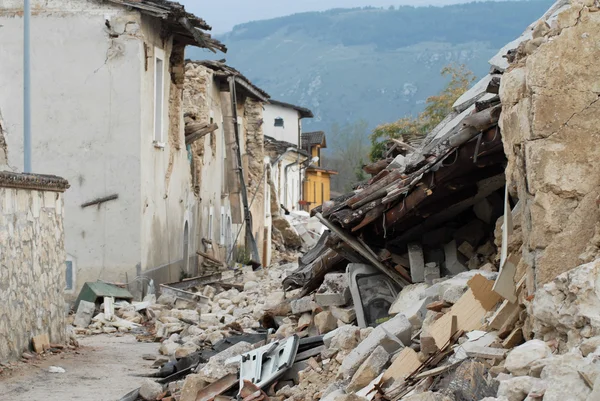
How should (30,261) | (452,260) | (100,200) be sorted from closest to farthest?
(452,260)
(30,261)
(100,200)

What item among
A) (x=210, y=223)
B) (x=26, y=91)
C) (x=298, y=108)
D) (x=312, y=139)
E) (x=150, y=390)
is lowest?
(x=150, y=390)

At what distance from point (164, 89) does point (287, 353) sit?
13829mm

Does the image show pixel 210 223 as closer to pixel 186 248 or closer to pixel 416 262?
pixel 186 248

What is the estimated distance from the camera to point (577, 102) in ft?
19.2

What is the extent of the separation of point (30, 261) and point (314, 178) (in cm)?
5387

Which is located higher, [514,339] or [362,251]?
[362,251]

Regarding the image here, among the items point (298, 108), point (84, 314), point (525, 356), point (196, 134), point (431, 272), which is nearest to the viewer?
point (525, 356)

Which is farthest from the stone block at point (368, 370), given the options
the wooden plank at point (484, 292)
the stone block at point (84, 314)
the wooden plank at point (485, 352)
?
the stone block at point (84, 314)

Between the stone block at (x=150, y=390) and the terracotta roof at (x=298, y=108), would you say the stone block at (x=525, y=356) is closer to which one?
the stone block at (x=150, y=390)

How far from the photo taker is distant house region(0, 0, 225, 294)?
19.1 m

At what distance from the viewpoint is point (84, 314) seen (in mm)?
16406

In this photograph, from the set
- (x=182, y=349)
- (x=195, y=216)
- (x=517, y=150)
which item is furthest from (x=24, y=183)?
(x=195, y=216)

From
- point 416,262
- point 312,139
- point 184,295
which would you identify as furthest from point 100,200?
point 312,139

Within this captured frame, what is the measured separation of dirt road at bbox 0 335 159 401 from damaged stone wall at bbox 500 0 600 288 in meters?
5.27
